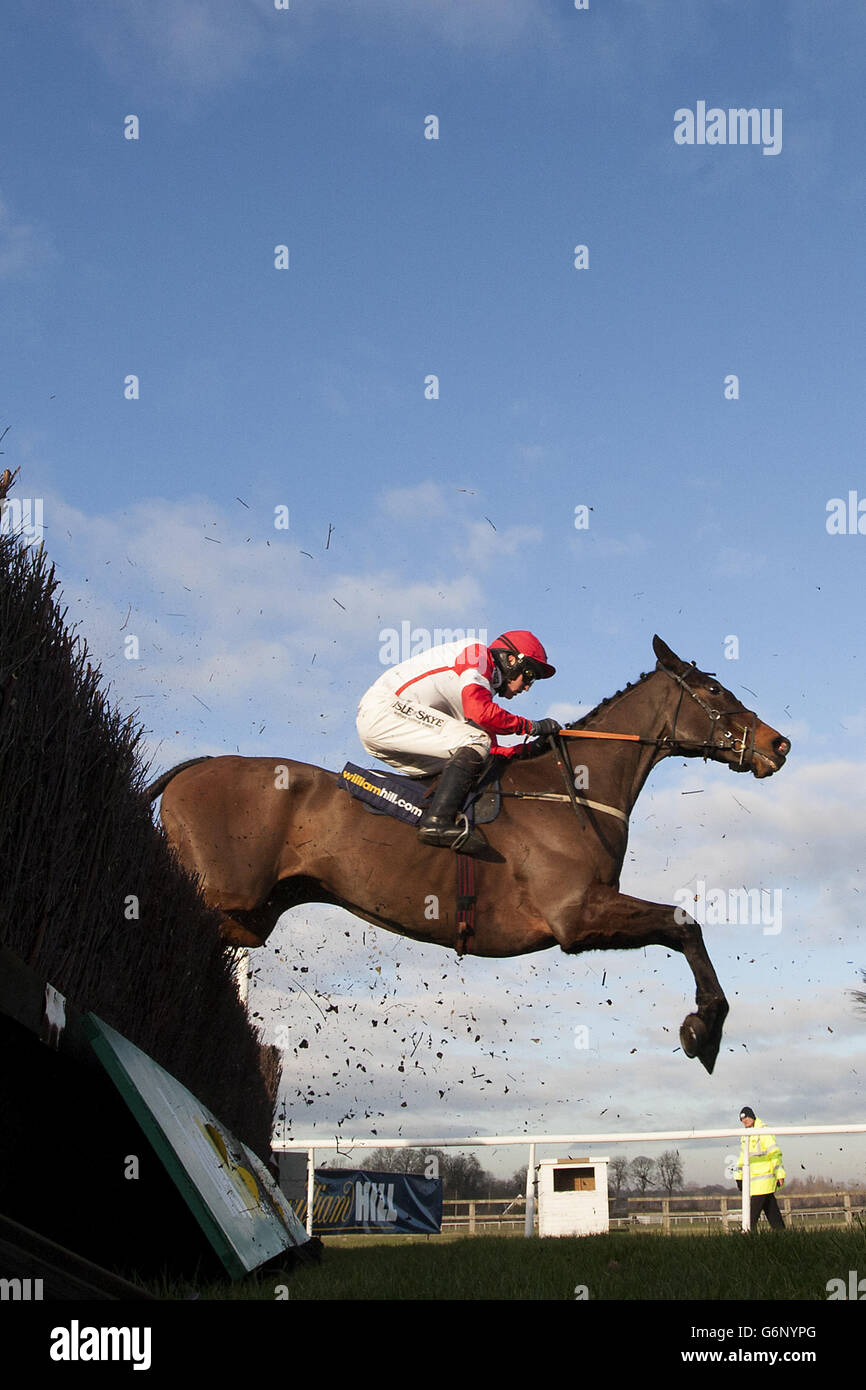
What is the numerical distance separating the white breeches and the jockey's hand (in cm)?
Result: 45

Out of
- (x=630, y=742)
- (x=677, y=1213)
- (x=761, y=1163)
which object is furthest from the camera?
(x=677, y=1213)

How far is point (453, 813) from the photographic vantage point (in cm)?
702

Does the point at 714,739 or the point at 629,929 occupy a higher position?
the point at 714,739

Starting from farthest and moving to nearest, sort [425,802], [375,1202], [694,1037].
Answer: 1. [375,1202]
2. [425,802]
3. [694,1037]

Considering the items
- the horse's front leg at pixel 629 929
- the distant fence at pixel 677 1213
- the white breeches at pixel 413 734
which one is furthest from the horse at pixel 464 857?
the distant fence at pixel 677 1213

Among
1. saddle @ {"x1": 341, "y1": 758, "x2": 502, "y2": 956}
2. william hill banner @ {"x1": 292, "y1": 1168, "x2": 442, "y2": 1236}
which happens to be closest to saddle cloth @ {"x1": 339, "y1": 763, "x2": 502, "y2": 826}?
saddle @ {"x1": 341, "y1": 758, "x2": 502, "y2": 956}

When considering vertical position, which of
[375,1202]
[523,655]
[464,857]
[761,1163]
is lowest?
[375,1202]

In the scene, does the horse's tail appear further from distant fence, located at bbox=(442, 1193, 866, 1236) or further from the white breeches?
distant fence, located at bbox=(442, 1193, 866, 1236)

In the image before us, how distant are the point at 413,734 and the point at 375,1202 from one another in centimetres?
1474

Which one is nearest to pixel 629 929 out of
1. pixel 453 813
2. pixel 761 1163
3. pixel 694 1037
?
pixel 694 1037

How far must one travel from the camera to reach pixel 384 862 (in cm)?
711

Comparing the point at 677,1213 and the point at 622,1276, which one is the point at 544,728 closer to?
the point at 622,1276

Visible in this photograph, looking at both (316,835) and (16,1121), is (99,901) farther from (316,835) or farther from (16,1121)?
(316,835)

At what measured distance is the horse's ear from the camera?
8.16 meters
